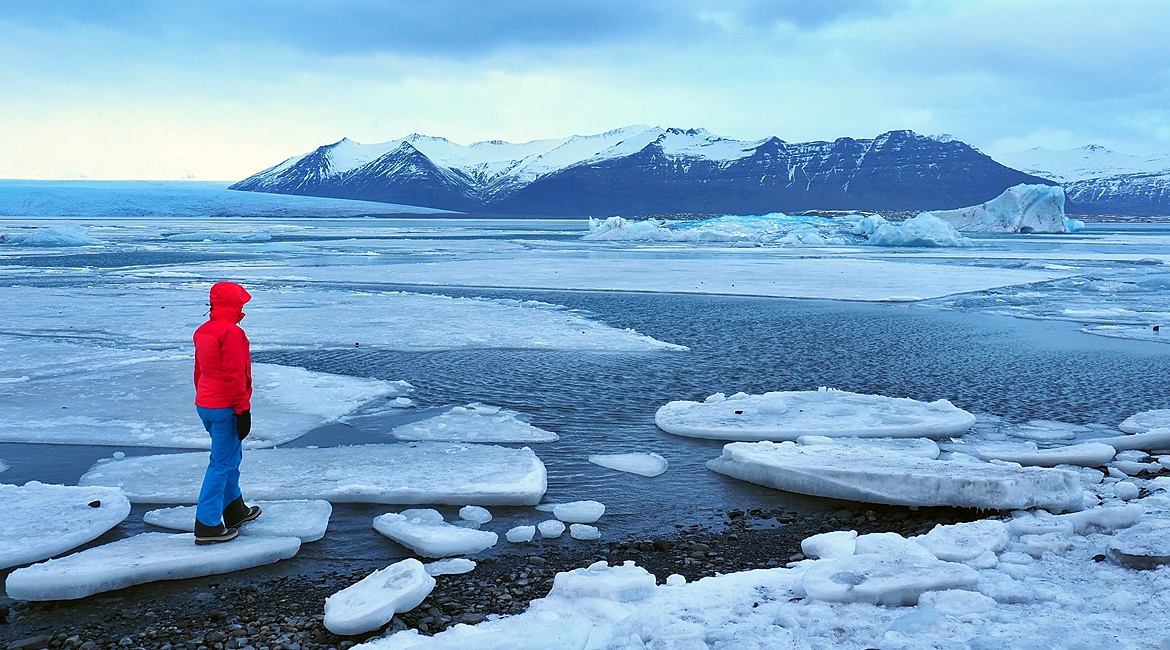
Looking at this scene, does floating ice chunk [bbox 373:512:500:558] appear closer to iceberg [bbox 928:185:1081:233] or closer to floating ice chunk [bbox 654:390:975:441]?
floating ice chunk [bbox 654:390:975:441]

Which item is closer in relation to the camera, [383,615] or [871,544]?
[383,615]

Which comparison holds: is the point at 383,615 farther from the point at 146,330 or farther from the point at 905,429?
the point at 146,330

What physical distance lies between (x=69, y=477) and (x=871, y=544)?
465cm

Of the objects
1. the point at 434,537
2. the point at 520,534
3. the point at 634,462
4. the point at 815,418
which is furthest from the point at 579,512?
the point at 815,418

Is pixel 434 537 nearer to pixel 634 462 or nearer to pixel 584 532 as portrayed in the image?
pixel 584 532

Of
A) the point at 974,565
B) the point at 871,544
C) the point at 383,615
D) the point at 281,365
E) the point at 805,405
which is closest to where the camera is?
the point at 383,615

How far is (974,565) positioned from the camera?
3.89 meters

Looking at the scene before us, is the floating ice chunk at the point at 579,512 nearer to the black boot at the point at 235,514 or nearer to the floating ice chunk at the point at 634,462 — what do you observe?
the floating ice chunk at the point at 634,462

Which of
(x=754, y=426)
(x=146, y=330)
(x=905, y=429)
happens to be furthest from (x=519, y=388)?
(x=146, y=330)

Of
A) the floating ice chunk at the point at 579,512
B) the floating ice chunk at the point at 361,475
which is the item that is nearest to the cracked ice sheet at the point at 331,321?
the floating ice chunk at the point at 361,475

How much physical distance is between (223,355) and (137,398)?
3708 millimetres

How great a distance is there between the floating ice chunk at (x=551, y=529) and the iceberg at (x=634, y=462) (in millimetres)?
1093

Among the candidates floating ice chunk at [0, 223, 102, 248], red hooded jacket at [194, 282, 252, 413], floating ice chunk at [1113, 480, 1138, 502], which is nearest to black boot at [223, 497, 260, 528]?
red hooded jacket at [194, 282, 252, 413]

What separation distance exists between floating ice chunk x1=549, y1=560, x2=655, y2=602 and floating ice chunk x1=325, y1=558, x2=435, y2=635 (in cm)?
56
